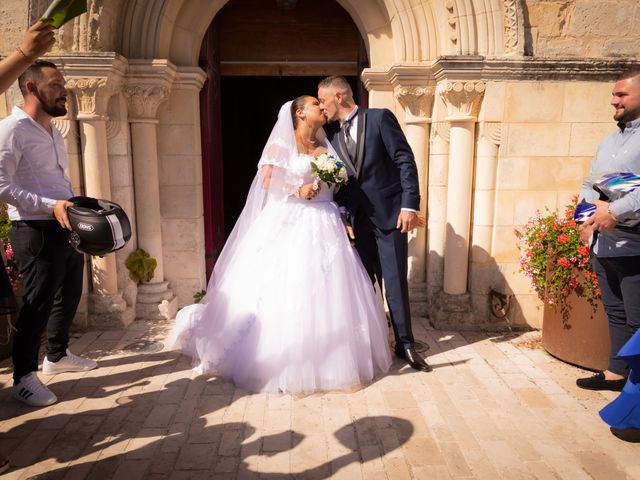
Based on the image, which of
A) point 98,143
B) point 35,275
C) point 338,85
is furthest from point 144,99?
point 35,275

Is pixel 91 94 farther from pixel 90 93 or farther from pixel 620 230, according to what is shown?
pixel 620 230

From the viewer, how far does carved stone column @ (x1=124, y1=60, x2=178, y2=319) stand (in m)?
4.48

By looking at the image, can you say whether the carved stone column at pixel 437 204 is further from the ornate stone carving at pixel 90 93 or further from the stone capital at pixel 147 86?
the ornate stone carving at pixel 90 93

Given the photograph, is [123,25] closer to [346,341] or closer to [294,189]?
[294,189]

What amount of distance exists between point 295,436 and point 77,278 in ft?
6.30

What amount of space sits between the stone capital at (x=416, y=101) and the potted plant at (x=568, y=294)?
148cm

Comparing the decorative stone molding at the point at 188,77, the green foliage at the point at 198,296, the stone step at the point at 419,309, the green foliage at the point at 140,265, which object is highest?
the decorative stone molding at the point at 188,77

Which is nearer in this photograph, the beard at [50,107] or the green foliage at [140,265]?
the beard at [50,107]

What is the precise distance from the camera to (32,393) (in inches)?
123

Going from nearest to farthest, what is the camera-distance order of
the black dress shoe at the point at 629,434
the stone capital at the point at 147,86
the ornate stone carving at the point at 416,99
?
the black dress shoe at the point at 629,434 → the stone capital at the point at 147,86 → the ornate stone carving at the point at 416,99

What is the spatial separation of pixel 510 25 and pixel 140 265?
3978 millimetres

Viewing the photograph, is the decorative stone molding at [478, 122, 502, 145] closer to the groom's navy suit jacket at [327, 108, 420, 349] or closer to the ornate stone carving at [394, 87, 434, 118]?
the ornate stone carving at [394, 87, 434, 118]

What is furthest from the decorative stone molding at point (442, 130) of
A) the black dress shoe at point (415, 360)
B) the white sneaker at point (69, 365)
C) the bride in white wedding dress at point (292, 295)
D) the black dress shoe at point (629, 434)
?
the white sneaker at point (69, 365)

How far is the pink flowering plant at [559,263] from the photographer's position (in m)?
3.59
